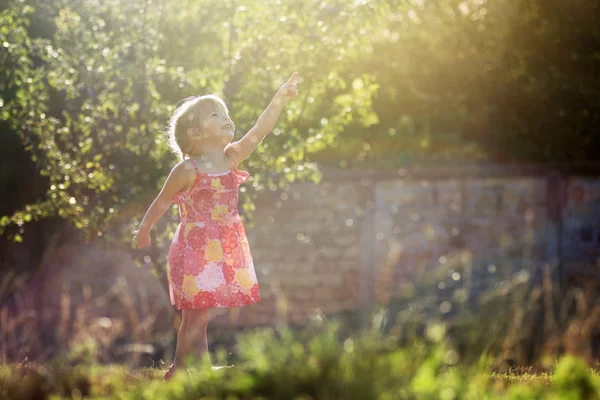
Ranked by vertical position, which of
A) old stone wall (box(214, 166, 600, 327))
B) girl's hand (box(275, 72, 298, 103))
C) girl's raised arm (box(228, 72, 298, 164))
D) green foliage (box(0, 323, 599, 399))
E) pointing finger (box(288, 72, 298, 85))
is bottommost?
green foliage (box(0, 323, 599, 399))

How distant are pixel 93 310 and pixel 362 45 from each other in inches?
230

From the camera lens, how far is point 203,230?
5.15 meters

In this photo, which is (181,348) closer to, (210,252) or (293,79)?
(210,252)

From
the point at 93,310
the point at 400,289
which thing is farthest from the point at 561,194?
the point at 93,310

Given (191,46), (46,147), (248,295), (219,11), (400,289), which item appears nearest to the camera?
(248,295)

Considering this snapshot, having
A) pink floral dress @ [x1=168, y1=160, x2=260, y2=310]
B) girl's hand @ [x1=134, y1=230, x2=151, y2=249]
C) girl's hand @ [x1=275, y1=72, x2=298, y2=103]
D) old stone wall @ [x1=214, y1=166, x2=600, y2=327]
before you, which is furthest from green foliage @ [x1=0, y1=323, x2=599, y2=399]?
old stone wall @ [x1=214, y1=166, x2=600, y2=327]

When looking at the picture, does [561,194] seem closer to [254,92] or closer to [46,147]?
[254,92]

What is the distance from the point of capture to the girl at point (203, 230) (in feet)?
16.7

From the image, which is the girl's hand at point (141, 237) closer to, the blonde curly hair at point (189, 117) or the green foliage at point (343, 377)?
the blonde curly hair at point (189, 117)

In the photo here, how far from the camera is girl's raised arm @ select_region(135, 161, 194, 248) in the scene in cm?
511

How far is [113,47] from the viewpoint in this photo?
24.2 ft

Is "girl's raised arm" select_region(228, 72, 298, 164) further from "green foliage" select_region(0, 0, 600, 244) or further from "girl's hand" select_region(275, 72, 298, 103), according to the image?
"green foliage" select_region(0, 0, 600, 244)

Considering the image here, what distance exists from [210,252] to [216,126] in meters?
0.73

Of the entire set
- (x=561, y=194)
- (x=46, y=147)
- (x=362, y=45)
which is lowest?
(x=561, y=194)
